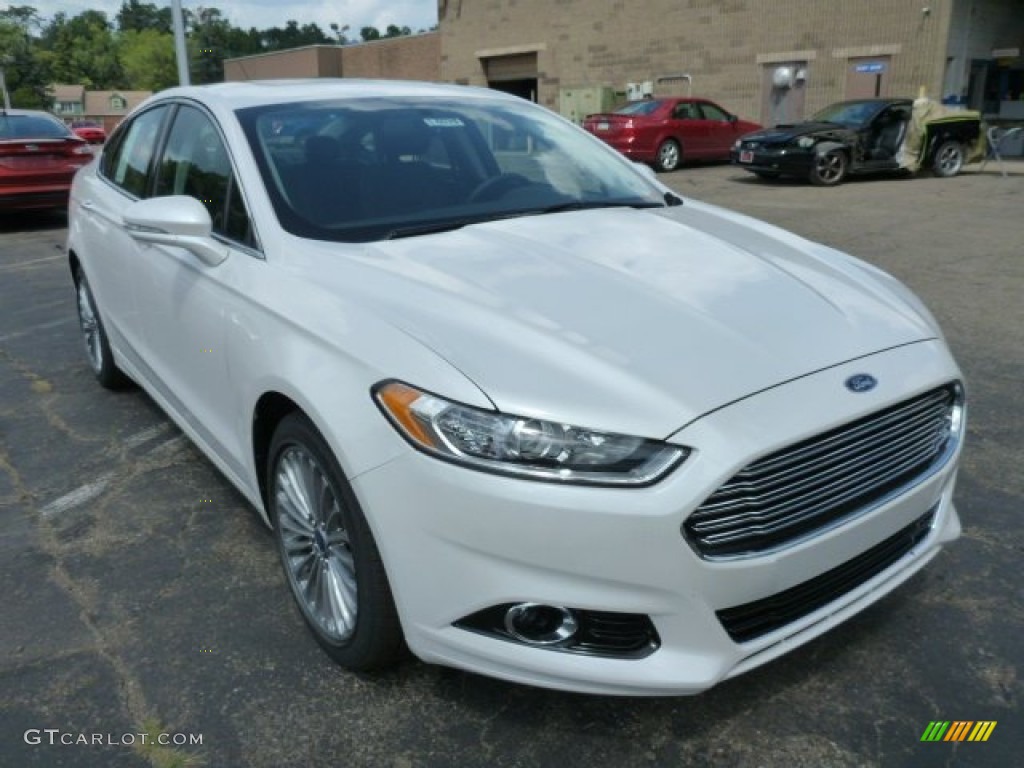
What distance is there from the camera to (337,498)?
222 cm

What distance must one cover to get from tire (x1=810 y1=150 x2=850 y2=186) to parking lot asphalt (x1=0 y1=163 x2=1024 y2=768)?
1152 cm

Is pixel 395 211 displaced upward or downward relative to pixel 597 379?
upward

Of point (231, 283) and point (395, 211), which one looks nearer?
point (231, 283)

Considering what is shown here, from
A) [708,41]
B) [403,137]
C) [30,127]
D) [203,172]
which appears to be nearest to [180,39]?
[30,127]

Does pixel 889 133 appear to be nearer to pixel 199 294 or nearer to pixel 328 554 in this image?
pixel 199 294

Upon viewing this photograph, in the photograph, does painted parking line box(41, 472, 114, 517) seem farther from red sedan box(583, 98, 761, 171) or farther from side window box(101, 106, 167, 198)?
red sedan box(583, 98, 761, 171)

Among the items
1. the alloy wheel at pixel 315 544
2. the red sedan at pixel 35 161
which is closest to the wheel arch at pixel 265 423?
the alloy wheel at pixel 315 544

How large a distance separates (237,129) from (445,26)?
109 ft

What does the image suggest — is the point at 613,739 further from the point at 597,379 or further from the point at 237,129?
the point at 237,129

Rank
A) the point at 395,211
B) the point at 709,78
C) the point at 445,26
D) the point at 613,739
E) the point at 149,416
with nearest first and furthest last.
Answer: the point at 613,739 → the point at 395,211 → the point at 149,416 → the point at 709,78 → the point at 445,26

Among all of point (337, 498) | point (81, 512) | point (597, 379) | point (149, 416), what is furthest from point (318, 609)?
point (149, 416)

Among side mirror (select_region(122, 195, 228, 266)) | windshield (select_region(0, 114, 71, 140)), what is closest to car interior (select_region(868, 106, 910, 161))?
windshield (select_region(0, 114, 71, 140))

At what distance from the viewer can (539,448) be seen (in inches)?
74.6

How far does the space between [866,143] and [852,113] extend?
2.35 ft
